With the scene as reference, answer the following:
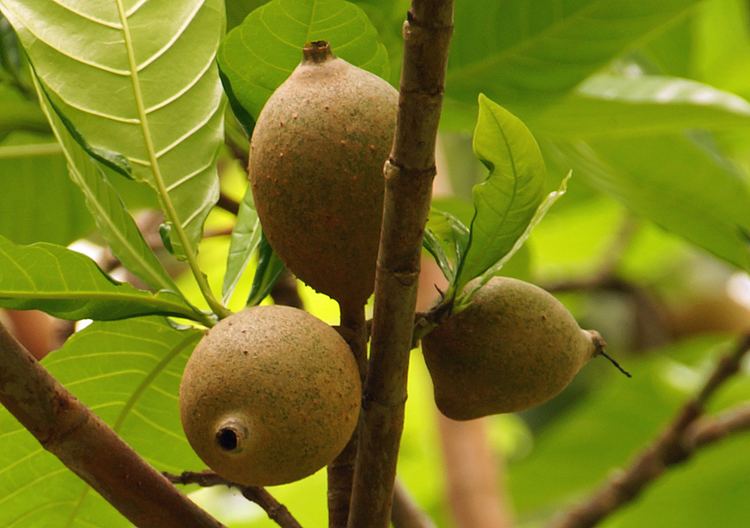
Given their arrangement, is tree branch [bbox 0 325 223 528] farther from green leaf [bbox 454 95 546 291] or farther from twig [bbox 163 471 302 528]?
green leaf [bbox 454 95 546 291]

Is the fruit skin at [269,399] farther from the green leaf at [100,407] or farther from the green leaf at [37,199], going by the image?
the green leaf at [37,199]

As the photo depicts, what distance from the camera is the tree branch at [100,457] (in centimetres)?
64

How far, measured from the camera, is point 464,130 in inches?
45.9

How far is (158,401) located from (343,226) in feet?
0.90

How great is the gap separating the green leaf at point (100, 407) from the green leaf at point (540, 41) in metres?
0.39

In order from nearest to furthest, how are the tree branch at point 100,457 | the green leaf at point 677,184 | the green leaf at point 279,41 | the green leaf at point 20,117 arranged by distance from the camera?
the tree branch at point 100,457 → the green leaf at point 279,41 → the green leaf at point 20,117 → the green leaf at point 677,184

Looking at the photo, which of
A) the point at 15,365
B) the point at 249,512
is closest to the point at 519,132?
the point at 15,365

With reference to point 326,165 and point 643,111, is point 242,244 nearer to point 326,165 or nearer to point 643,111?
point 326,165

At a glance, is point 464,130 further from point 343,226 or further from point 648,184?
point 343,226

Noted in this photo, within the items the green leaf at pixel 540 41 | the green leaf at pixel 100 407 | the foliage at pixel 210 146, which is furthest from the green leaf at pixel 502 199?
the green leaf at pixel 540 41

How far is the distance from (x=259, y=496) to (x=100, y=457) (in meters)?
0.11

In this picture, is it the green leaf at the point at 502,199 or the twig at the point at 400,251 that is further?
the green leaf at the point at 502,199

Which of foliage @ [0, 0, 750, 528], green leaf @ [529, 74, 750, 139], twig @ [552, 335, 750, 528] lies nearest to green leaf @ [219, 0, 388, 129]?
foliage @ [0, 0, 750, 528]

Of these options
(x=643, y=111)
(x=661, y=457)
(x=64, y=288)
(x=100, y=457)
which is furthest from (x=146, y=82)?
(x=661, y=457)
